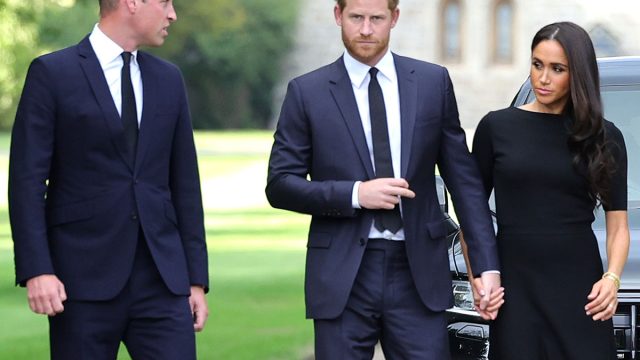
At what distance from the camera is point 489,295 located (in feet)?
17.9

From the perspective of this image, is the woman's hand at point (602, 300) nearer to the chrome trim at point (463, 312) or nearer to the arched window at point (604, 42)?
the chrome trim at point (463, 312)

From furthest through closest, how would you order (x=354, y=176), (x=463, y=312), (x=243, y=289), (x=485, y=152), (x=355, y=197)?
(x=243, y=289) → (x=463, y=312) → (x=485, y=152) → (x=354, y=176) → (x=355, y=197)

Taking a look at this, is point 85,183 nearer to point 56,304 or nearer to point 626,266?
point 56,304

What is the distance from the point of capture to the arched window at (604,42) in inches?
2665

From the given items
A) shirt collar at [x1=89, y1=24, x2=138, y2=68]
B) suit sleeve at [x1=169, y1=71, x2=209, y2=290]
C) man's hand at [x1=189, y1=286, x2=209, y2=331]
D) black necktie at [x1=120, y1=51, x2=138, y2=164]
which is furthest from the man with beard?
shirt collar at [x1=89, y1=24, x2=138, y2=68]

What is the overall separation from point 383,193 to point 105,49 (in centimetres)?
109

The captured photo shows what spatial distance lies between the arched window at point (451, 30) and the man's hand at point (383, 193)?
6803 centimetres

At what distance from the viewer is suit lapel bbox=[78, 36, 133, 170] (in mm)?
5383

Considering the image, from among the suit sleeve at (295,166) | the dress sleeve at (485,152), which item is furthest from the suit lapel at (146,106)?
the dress sleeve at (485,152)

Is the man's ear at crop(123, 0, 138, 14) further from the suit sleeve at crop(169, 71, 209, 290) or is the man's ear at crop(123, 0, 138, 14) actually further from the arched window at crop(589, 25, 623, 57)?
the arched window at crop(589, 25, 623, 57)

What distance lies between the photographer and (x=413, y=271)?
5.45 meters

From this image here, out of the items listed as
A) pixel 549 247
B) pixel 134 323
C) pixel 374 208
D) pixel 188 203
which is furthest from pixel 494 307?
pixel 134 323

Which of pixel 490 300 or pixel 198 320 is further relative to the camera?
pixel 198 320

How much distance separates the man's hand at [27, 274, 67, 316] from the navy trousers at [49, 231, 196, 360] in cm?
14
